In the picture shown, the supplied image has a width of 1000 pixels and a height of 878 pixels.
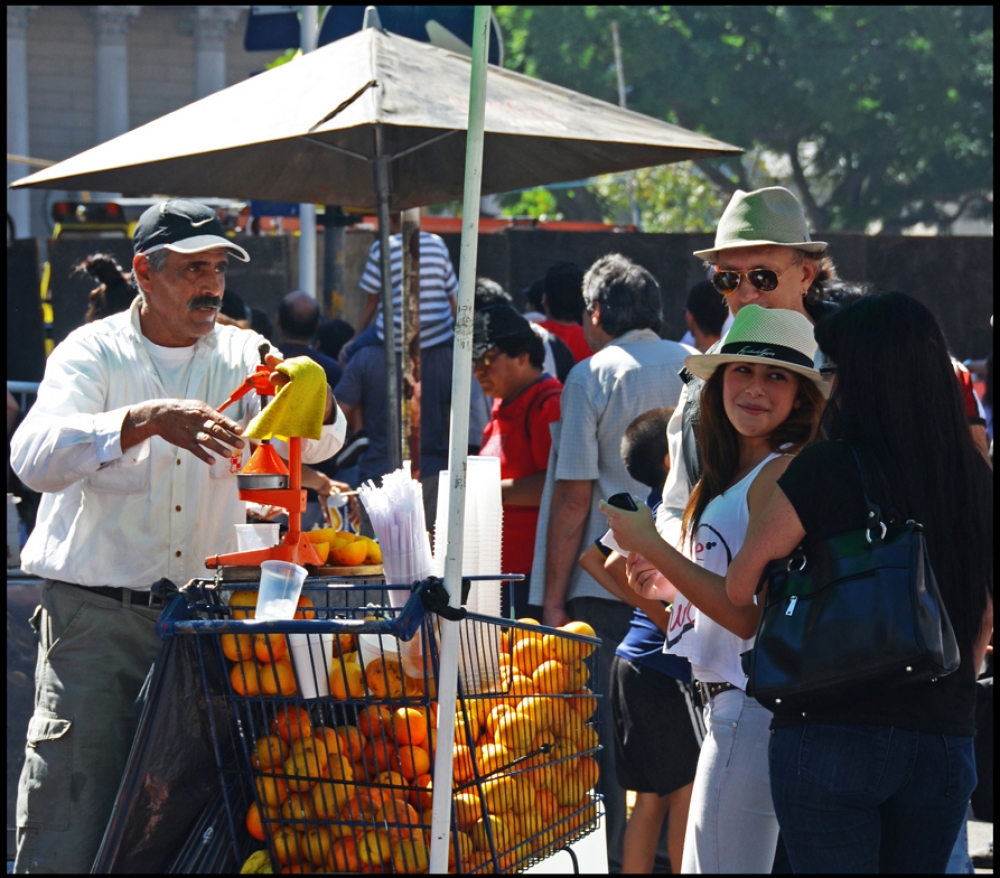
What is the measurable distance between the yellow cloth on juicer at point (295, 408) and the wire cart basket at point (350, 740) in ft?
1.18

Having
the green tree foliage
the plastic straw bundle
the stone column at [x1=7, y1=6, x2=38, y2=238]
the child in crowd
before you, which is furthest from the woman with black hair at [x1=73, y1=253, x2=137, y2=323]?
the green tree foliage

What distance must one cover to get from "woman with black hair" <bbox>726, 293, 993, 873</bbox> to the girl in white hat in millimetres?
238

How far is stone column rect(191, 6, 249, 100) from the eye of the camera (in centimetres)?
3138

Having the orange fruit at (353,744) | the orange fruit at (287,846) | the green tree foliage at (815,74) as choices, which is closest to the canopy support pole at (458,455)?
the orange fruit at (353,744)

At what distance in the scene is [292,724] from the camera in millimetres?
2594

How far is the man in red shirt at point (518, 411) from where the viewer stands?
17.6ft

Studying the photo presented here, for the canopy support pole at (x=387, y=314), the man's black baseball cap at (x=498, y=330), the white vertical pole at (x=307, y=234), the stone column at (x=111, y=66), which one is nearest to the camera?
the canopy support pole at (x=387, y=314)

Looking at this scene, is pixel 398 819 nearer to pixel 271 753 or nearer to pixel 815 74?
pixel 271 753

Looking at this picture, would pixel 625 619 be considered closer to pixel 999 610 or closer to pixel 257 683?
pixel 999 610

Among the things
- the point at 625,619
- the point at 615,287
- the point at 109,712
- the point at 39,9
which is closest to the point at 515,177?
the point at 615,287

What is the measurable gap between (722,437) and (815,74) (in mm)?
36935

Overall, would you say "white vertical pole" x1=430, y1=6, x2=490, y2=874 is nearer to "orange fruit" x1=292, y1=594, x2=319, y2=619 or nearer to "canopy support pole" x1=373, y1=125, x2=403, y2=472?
"orange fruit" x1=292, y1=594, x2=319, y2=619

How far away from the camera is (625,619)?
498 cm

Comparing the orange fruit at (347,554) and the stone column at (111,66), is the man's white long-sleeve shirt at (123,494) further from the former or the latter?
the stone column at (111,66)
